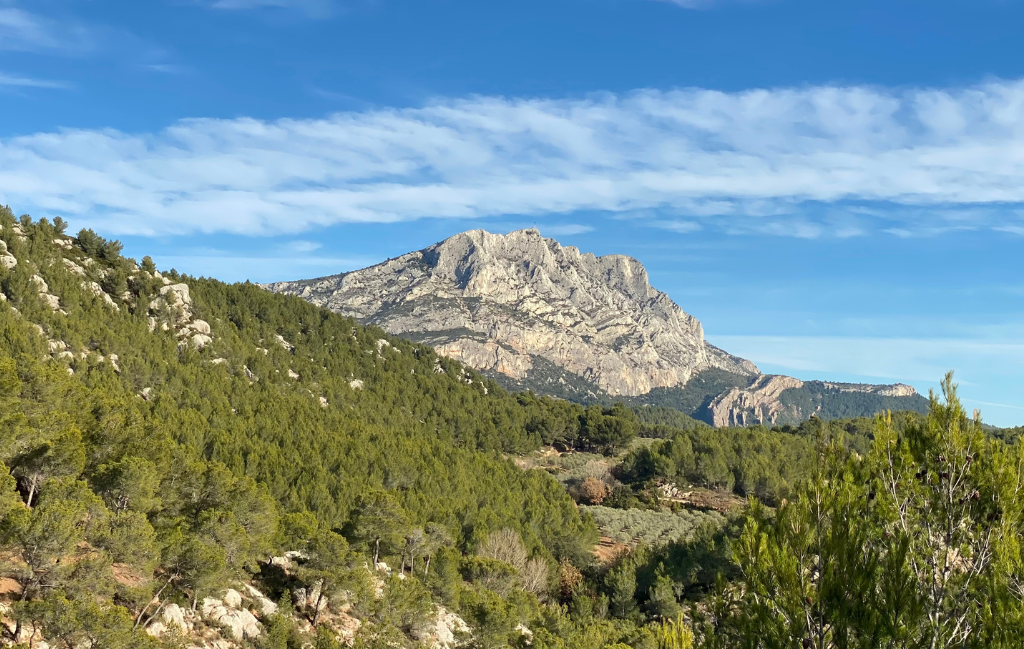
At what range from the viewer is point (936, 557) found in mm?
8195

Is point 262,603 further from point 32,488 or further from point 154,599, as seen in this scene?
point 32,488

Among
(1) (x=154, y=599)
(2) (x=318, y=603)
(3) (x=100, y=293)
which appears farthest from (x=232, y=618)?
(3) (x=100, y=293)

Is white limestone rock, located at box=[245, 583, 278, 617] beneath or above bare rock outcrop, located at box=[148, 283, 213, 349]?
beneath

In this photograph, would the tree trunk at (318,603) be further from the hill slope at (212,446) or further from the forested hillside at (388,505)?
the hill slope at (212,446)

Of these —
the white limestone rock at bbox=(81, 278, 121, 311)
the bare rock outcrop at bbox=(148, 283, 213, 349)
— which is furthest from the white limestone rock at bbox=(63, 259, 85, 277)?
the bare rock outcrop at bbox=(148, 283, 213, 349)

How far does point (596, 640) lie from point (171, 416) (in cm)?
3709

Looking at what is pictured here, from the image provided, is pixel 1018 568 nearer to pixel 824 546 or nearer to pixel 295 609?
pixel 824 546

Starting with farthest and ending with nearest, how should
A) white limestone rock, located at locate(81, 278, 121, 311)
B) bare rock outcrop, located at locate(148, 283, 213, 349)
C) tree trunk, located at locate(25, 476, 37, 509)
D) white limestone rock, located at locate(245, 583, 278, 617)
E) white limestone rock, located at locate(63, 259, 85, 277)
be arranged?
bare rock outcrop, located at locate(148, 283, 213, 349) < white limestone rock, located at locate(63, 259, 85, 277) < white limestone rock, located at locate(81, 278, 121, 311) < white limestone rock, located at locate(245, 583, 278, 617) < tree trunk, located at locate(25, 476, 37, 509)

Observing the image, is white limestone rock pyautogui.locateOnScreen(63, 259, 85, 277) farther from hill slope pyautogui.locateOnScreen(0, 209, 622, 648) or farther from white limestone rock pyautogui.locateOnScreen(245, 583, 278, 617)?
white limestone rock pyautogui.locateOnScreen(245, 583, 278, 617)

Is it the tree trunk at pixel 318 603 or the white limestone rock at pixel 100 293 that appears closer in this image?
the tree trunk at pixel 318 603

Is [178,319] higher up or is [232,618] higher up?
[178,319]

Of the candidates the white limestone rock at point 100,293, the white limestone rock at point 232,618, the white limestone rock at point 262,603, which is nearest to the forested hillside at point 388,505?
the white limestone rock at point 232,618

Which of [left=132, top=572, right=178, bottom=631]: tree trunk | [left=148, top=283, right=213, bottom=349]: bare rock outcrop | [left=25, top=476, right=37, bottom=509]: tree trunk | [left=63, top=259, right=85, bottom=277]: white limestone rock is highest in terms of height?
[left=63, top=259, right=85, bottom=277]: white limestone rock

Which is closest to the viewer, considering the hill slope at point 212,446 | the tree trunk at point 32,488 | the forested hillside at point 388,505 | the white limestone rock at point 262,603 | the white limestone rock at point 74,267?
the forested hillside at point 388,505
